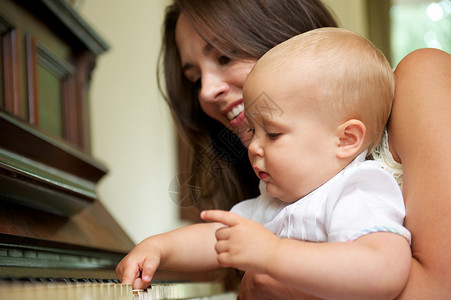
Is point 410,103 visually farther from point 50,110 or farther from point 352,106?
point 50,110

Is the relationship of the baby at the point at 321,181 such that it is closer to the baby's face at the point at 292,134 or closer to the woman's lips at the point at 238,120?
the baby's face at the point at 292,134

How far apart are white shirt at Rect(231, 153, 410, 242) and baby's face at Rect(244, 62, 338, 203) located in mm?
35

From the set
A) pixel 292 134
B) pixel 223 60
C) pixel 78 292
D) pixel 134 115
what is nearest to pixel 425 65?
pixel 292 134

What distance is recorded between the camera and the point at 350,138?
3.12 feet

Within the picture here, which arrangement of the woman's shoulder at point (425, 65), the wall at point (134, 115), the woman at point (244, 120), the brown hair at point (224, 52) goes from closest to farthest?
the woman at point (244, 120) < the woman's shoulder at point (425, 65) < the brown hair at point (224, 52) < the wall at point (134, 115)

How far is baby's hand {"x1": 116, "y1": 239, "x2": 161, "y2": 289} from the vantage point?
89cm

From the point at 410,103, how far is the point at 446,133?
0.32ft

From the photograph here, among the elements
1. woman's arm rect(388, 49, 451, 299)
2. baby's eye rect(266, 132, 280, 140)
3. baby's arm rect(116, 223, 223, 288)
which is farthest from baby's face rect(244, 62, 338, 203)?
baby's arm rect(116, 223, 223, 288)

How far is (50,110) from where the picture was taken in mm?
1845

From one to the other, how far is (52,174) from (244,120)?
0.51m

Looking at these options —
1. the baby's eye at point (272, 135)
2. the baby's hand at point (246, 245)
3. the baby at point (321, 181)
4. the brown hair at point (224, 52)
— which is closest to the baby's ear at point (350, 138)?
the baby at point (321, 181)

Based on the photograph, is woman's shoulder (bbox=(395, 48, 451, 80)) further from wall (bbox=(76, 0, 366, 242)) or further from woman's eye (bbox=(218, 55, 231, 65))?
A: wall (bbox=(76, 0, 366, 242))

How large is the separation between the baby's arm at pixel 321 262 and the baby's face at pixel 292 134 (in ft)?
0.62

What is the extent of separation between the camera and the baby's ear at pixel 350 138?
0.93 metres
